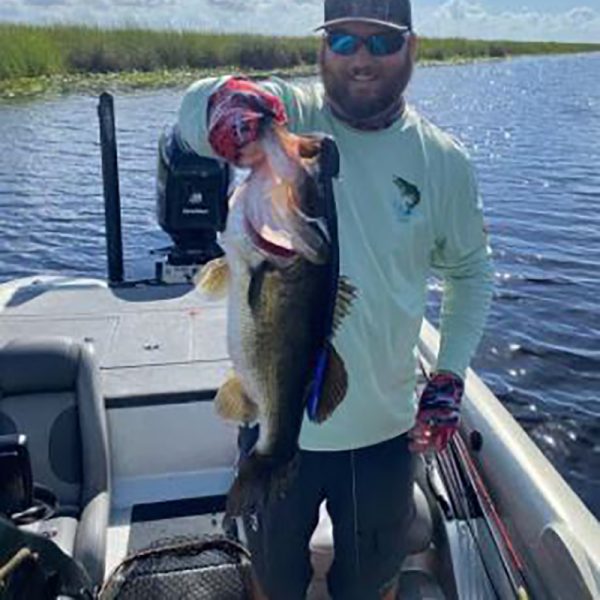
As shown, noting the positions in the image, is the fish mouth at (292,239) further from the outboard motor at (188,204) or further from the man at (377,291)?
the outboard motor at (188,204)

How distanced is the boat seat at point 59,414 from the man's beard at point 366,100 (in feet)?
6.40

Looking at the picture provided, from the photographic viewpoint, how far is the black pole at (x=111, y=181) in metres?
6.36

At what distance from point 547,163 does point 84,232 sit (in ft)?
32.2

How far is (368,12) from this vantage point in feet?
7.16

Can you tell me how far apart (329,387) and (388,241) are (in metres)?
0.55

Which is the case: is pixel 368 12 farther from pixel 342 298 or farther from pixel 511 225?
pixel 511 225

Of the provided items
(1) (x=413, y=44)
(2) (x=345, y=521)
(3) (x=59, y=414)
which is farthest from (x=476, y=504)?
(1) (x=413, y=44)

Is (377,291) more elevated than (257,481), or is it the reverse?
(377,291)

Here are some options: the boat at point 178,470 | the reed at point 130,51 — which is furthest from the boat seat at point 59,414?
the reed at point 130,51

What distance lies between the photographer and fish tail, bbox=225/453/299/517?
2.08 meters

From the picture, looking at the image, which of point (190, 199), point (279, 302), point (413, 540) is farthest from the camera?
point (190, 199)

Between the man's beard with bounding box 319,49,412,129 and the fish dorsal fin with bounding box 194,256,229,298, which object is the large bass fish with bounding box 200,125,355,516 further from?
the man's beard with bounding box 319,49,412,129

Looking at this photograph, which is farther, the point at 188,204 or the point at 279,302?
the point at 188,204

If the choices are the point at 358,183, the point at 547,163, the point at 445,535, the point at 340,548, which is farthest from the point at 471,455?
the point at 547,163
